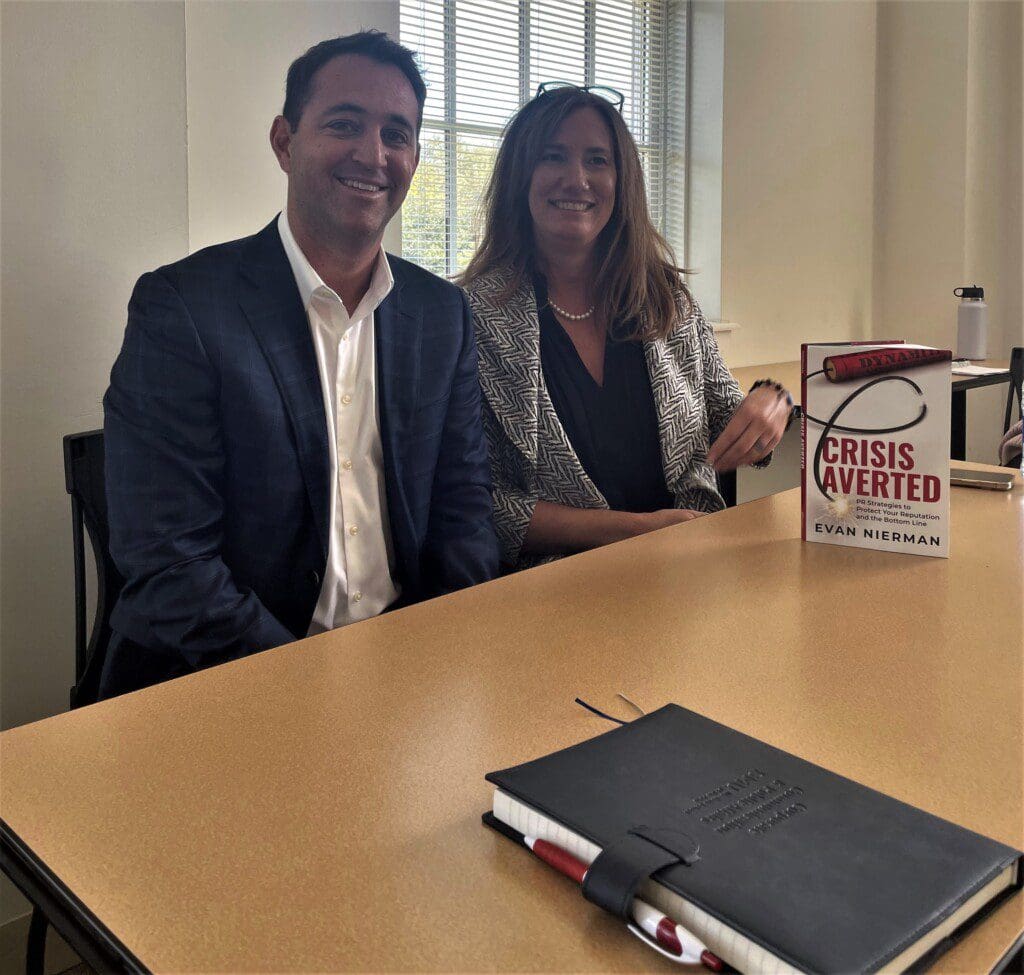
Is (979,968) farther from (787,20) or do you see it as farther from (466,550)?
(787,20)

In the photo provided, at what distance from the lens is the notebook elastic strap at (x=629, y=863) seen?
60 cm

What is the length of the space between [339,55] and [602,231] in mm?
668

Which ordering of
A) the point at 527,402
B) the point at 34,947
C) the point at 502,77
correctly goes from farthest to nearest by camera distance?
the point at 502,77
the point at 527,402
the point at 34,947

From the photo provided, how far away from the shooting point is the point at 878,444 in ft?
4.44

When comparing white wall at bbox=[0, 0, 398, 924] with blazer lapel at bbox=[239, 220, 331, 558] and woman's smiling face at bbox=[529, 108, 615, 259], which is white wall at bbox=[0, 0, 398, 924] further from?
woman's smiling face at bbox=[529, 108, 615, 259]

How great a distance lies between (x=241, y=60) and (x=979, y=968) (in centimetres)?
214

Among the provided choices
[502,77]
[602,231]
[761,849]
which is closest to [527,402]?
[602,231]

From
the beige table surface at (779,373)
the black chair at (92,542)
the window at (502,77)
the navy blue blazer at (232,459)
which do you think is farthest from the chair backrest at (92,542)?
the beige table surface at (779,373)

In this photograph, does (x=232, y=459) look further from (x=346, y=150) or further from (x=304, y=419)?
(x=346, y=150)

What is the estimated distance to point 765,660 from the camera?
1.03 m

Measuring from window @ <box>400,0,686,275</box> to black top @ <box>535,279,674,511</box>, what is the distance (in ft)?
4.10

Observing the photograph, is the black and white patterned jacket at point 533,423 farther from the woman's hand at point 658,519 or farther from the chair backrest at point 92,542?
the chair backrest at point 92,542

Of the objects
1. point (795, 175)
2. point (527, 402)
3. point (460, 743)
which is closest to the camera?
point (460, 743)

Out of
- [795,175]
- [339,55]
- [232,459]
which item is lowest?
[232,459]
